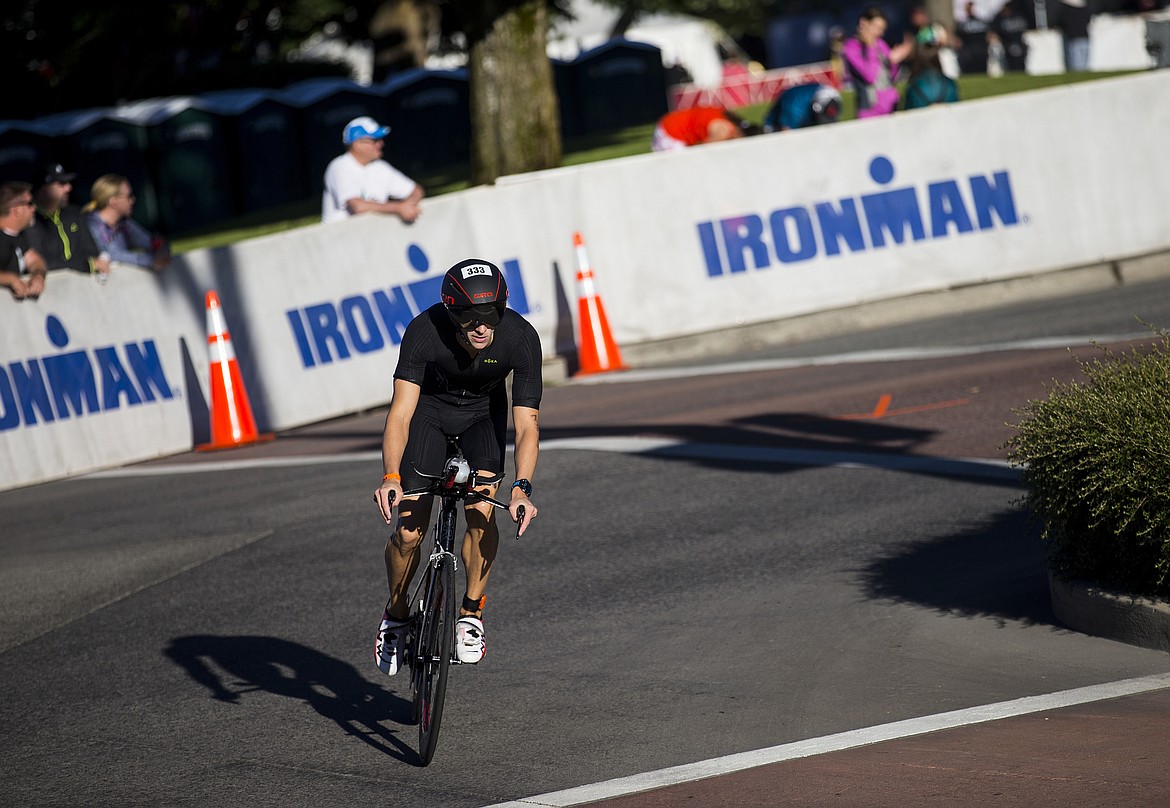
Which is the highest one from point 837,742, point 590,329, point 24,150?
point 24,150

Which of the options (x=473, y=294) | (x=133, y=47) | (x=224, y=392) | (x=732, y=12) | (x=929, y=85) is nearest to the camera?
(x=473, y=294)

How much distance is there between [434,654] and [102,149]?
2528 cm

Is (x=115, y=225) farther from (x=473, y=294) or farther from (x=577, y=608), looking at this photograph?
(x=473, y=294)

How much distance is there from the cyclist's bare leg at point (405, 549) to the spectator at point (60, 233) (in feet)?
25.7

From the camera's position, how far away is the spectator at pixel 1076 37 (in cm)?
3981

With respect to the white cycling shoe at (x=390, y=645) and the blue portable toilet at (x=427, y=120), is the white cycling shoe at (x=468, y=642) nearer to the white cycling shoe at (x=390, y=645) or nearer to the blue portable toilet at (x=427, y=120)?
the white cycling shoe at (x=390, y=645)

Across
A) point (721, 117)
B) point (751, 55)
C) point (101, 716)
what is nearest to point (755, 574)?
point (101, 716)

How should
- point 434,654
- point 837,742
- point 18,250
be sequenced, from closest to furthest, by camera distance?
point 837,742 → point 434,654 → point 18,250

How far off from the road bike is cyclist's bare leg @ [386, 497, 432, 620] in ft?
0.43

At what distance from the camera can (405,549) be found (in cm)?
672

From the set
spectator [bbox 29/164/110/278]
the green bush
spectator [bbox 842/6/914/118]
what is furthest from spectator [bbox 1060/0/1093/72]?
the green bush

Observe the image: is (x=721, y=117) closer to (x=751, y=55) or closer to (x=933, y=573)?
(x=933, y=573)

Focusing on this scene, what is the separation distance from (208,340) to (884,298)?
7.02m

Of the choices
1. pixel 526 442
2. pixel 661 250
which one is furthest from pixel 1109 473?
pixel 661 250
